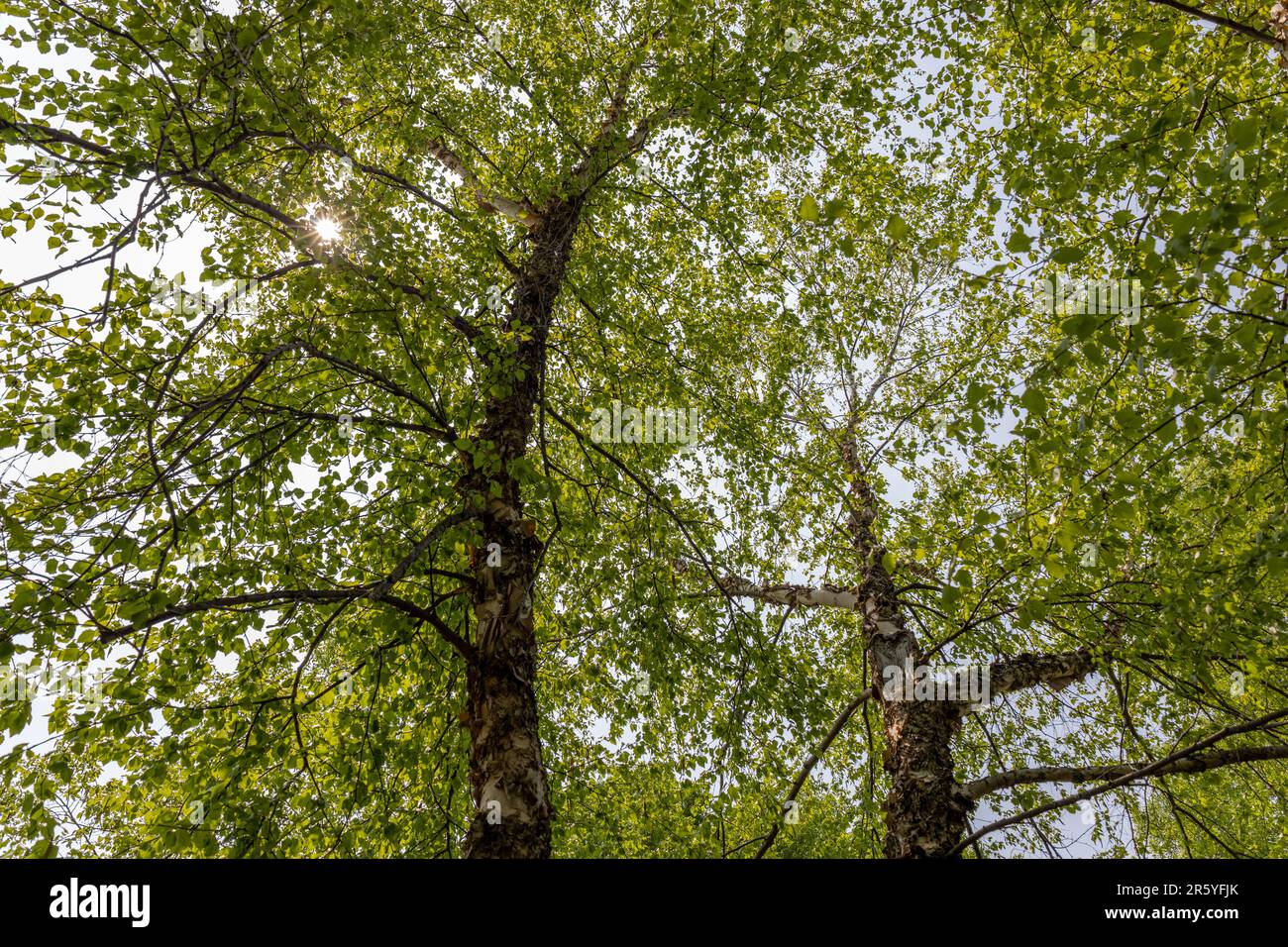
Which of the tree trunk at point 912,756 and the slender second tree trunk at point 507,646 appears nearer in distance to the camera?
the slender second tree trunk at point 507,646

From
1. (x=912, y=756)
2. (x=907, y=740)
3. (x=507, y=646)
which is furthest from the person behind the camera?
(x=907, y=740)

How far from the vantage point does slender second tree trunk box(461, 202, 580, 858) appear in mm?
4336

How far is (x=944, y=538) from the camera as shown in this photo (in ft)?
21.7

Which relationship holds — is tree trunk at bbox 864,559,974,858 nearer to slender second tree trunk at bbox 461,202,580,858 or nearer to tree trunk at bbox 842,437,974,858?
tree trunk at bbox 842,437,974,858

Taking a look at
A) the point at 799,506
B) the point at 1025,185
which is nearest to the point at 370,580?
the point at 799,506

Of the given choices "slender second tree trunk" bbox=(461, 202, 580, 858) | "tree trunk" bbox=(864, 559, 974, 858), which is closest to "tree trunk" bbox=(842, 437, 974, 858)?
"tree trunk" bbox=(864, 559, 974, 858)

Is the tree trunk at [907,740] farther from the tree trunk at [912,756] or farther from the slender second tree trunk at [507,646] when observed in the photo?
the slender second tree trunk at [507,646]

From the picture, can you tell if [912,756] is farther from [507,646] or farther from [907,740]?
[507,646]

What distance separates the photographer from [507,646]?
495cm

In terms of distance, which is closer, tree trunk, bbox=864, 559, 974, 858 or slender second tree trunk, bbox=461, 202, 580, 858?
slender second tree trunk, bbox=461, 202, 580, 858

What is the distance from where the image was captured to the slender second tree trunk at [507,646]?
171 inches

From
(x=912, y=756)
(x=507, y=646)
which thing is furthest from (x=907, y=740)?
(x=507, y=646)

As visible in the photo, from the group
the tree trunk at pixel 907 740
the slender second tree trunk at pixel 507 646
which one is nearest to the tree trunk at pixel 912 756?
the tree trunk at pixel 907 740
